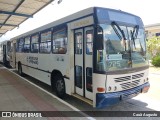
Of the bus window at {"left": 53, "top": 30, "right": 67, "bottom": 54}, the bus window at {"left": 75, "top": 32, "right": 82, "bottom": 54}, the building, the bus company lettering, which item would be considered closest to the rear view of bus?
the bus window at {"left": 75, "top": 32, "right": 82, "bottom": 54}

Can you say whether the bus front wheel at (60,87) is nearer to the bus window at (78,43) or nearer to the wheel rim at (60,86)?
the wheel rim at (60,86)

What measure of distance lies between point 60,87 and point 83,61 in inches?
76.6

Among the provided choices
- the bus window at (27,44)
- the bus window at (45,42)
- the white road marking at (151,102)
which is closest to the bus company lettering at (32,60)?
the bus window at (27,44)

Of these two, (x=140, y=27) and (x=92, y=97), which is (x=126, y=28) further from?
(x=92, y=97)

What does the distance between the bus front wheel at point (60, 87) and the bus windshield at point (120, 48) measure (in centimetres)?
245

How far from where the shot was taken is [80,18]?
19.7 ft

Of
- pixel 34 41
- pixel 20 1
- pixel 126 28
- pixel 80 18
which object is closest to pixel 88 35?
pixel 80 18

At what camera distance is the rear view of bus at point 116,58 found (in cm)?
513

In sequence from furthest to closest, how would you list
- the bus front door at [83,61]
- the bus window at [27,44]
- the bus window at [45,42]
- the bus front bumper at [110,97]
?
the bus window at [27,44], the bus window at [45,42], the bus front door at [83,61], the bus front bumper at [110,97]

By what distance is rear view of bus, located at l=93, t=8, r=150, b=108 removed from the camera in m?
5.13

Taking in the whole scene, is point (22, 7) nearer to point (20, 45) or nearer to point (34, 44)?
point (20, 45)

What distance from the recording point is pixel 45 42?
8.73m

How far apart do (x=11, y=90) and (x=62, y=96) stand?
313cm

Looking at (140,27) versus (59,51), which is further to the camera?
(59,51)
